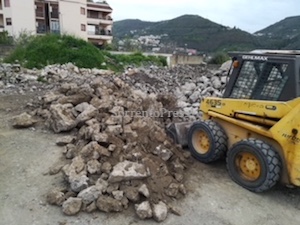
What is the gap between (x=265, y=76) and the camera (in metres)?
4.95

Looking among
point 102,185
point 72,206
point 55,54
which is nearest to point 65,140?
point 102,185

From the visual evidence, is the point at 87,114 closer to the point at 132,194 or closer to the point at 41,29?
the point at 132,194

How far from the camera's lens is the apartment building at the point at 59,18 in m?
32.2

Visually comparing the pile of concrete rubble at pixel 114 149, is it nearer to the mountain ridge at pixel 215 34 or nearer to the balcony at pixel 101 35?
the mountain ridge at pixel 215 34

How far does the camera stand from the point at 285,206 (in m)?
4.70

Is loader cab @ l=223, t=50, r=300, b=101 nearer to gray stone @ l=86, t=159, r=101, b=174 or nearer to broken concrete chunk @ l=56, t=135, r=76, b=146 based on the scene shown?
gray stone @ l=86, t=159, r=101, b=174

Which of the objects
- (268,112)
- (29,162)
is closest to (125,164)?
(29,162)

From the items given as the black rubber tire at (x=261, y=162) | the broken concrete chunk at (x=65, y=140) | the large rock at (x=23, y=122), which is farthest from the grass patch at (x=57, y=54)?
the black rubber tire at (x=261, y=162)

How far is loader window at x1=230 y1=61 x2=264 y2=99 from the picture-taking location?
16.7ft

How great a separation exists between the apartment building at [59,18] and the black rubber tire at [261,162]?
30.8 metres

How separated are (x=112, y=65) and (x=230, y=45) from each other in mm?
31247

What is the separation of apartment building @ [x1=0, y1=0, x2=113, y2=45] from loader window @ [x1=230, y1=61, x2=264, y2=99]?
30.2 metres

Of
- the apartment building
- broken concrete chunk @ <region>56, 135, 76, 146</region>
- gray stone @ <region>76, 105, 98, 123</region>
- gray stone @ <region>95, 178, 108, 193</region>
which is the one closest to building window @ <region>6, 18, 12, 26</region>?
the apartment building

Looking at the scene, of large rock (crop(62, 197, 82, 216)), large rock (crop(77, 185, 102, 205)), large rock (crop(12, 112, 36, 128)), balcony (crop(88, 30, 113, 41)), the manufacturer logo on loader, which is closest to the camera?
large rock (crop(62, 197, 82, 216))
